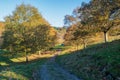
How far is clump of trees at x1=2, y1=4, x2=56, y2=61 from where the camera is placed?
62.3 meters

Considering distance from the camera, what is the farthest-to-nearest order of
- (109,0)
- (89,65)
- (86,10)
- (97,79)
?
(86,10) → (109,0) → (89,65) → (97,79)

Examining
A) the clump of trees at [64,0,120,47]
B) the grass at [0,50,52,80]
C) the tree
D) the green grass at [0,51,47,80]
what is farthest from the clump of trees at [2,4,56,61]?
the tree

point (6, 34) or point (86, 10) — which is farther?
point (6, 34)

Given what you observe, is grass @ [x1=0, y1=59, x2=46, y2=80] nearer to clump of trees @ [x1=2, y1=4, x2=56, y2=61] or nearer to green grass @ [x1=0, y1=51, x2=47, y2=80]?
green grass @ [x1=0, y1=51, x2=47, y2=80]

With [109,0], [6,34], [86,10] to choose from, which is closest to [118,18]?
[109,0]

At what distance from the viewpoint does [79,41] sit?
2758 inches

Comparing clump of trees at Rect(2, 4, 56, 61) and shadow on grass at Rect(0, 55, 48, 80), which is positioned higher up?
clump of trees at Rect(2, 4, 56, 61)

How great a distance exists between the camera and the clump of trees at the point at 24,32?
6228 centimetres

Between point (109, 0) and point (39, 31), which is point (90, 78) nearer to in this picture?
point (109, 0)

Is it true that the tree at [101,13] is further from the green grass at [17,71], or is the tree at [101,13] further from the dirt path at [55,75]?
the dirt path at [55,75]

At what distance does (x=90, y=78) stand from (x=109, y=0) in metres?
22.0

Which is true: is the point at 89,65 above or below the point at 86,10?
below

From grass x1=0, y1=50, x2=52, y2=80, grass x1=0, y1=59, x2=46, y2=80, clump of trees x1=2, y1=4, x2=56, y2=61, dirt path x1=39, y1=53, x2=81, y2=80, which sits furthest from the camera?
clump of trees x1=2, y1=4, x2=56, y2=61

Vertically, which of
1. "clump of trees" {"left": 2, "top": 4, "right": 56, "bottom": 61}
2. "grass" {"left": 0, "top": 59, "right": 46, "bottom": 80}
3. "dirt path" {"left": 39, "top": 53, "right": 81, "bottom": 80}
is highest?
"clump of trees" {"left": 2, "top": 4, "right": 56, "bottom": 61}
